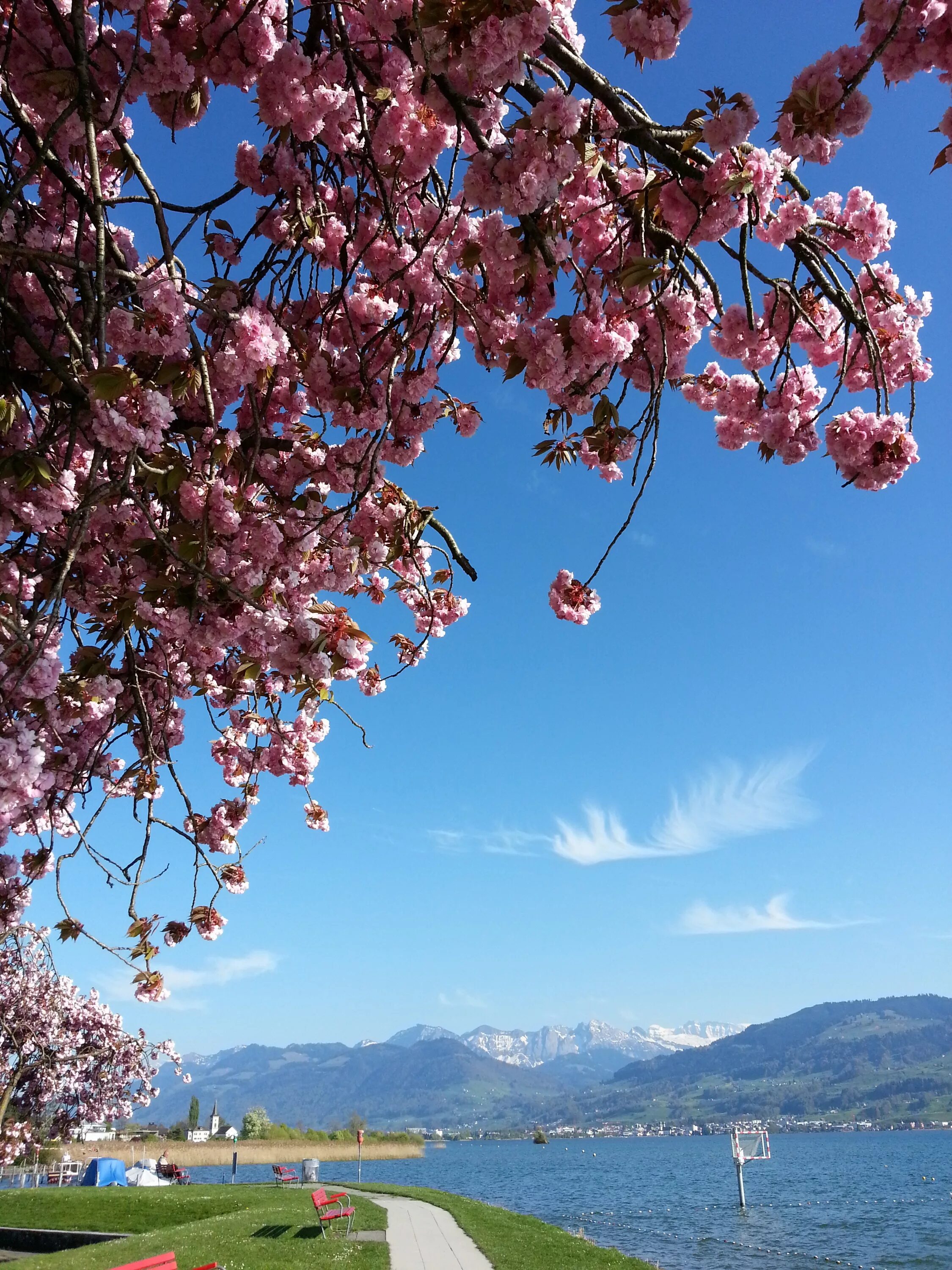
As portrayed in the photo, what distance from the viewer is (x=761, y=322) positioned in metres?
3.29

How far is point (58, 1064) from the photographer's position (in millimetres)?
17938

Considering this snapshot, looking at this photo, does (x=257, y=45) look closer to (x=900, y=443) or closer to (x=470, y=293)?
(x=470, y=293)

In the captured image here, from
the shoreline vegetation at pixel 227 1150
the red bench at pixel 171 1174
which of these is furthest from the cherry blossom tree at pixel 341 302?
the shoreline vegetation at pixel 227 1150

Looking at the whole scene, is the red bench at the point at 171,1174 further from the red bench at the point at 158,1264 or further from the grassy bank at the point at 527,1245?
the red bench at the point at 158,1264

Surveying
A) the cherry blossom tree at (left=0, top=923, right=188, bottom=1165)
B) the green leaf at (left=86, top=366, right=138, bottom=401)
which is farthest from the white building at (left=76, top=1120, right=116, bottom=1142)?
the green leaf at (left=86, top=366, right=138, bottom=401)

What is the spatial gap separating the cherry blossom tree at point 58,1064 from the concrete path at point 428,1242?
5011 mm

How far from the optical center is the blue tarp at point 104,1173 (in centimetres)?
2548

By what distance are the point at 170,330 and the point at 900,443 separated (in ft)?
8.21

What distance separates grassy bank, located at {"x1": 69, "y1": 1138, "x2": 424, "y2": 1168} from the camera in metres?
45.3

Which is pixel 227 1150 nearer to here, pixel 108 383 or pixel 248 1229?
pixel 248 1229

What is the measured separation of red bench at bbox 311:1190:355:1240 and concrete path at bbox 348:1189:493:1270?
2.39ft

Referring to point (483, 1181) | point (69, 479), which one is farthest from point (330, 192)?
point (483, 1181)

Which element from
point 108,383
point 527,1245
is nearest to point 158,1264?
point 108,383

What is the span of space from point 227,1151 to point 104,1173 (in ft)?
112
